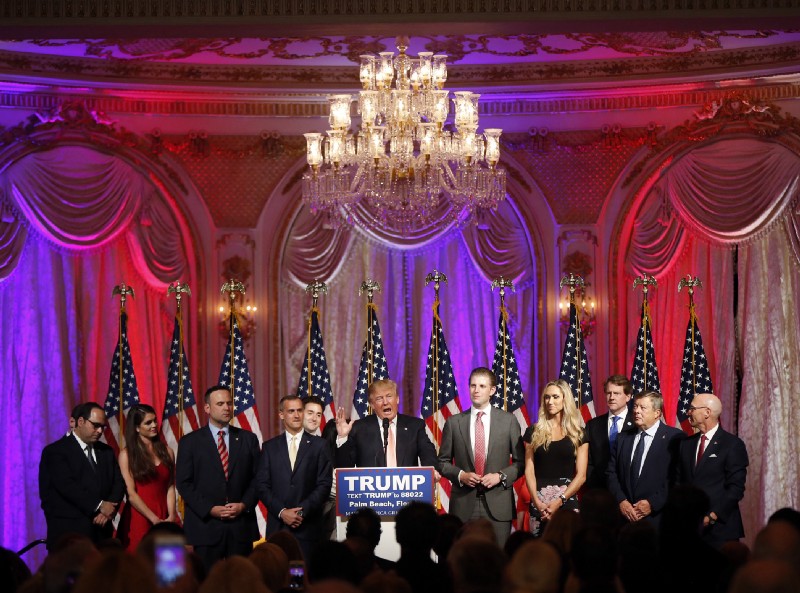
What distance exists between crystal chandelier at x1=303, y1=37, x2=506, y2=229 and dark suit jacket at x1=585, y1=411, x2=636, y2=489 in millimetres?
1882

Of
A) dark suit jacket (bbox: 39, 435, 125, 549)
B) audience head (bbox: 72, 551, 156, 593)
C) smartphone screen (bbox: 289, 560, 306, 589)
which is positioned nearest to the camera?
audience head (bbox: 72, 551, 156, 593)

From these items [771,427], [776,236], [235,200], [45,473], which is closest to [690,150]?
[776,236]

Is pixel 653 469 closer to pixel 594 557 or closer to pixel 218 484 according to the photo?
pixel 218 484

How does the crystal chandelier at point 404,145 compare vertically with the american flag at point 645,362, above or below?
above

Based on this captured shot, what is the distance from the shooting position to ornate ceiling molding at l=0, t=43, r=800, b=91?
36.0 feet

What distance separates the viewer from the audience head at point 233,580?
399 cm

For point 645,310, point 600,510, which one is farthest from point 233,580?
point 645,310

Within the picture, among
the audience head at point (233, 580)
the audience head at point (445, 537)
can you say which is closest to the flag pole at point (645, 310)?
the audience head at point (445, 537)

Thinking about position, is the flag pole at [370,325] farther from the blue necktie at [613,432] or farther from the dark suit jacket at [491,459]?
the blue necktie at [613,432]

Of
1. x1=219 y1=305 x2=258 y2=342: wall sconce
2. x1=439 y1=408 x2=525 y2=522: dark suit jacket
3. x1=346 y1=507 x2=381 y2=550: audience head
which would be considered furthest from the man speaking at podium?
x1=219 y1=305 x2=258 y2=342: wall sconce

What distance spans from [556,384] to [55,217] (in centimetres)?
557

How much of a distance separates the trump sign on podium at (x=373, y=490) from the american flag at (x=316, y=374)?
3.26 meters

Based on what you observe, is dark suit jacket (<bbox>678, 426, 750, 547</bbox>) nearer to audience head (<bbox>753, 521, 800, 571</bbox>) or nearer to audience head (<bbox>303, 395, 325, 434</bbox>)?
audience head (<bbox>303, 395, 325, 434</bbox>)

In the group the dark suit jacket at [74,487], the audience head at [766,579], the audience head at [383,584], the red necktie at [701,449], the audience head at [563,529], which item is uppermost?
the audience head at [766,579]
